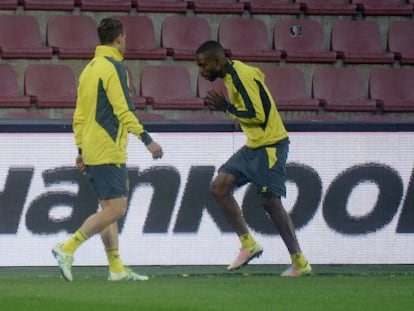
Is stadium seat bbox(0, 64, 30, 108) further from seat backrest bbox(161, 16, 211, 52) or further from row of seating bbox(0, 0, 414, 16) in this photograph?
seat backrest bbox(161, 16, 211, 52)

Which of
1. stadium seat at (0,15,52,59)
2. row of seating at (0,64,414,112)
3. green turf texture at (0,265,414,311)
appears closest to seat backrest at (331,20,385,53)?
row of seating at (0,64,414,112)

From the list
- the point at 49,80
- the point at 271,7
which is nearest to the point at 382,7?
the point at 271,7

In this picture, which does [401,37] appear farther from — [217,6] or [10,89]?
[10,89]

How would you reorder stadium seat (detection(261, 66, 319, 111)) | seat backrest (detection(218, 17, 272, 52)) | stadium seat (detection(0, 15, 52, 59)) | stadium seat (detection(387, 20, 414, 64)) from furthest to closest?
stadium seat (detection(387, 20, 414, 64))
seat backrest (detection(218, 17, 272, 52))
stadium seat (detection(261, 66, 319, 111))
stadium seat (detection(0, 15, 52, 59))

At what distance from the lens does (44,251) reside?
33.6 ft

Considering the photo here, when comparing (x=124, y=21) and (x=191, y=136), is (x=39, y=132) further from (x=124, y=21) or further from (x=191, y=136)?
(x=124, y=21)

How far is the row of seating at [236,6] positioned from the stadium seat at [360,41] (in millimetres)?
213

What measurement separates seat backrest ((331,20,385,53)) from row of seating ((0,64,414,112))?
427mm

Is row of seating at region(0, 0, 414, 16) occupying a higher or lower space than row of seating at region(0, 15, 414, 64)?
higher

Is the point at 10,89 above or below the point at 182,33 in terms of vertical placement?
below

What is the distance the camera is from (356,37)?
1516cm

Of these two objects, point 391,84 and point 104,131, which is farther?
point 391,84

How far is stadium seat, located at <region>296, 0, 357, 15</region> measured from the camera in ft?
49.7

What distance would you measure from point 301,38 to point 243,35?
2.44 feet
